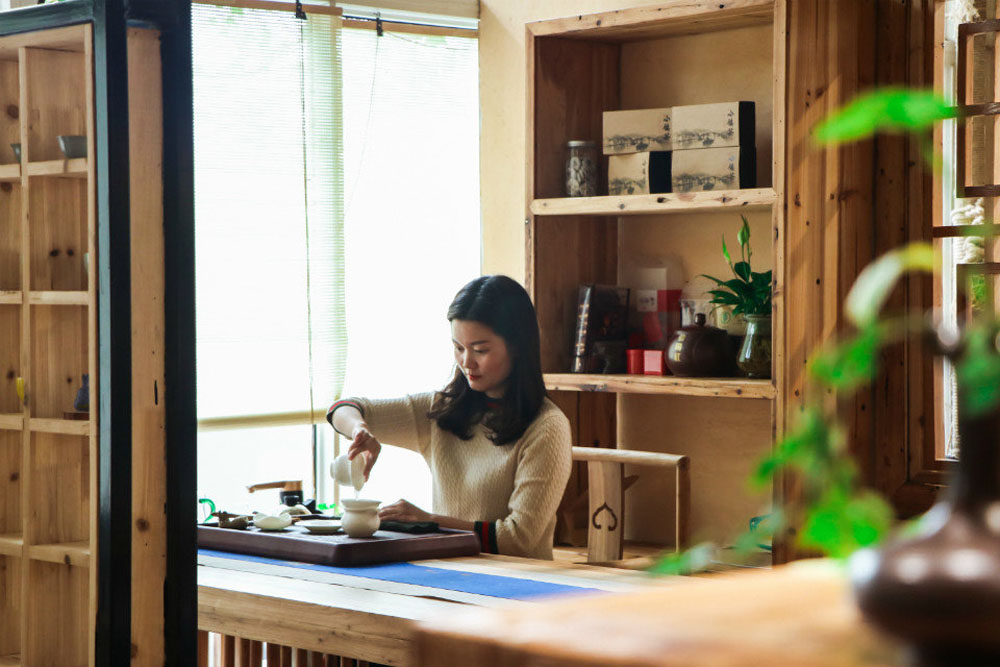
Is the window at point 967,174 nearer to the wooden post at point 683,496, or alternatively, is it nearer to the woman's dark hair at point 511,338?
the wooden post at point 683,496

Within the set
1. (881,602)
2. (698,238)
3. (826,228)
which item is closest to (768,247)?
(698,238)

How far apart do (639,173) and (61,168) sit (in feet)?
5.98

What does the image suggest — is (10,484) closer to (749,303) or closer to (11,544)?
(11,544)

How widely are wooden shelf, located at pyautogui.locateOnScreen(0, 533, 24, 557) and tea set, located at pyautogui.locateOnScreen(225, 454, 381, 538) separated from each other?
0.51m

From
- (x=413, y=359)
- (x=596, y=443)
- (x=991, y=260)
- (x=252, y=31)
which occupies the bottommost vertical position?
(x=596, y=443)

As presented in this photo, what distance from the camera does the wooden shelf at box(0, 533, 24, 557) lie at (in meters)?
2.45

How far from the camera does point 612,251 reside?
4.01 metres

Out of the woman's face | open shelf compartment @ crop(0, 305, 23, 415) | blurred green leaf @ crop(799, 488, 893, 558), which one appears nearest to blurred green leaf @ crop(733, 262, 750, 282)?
the woman's face

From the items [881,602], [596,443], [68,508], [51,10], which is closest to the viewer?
[881,602]

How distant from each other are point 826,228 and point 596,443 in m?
1.11

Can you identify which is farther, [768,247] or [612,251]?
[612,251]

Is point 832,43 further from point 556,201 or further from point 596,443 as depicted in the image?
point 596,443

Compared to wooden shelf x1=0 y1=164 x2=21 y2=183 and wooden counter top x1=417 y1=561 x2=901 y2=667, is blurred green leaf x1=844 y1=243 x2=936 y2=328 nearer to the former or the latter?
wooden counter top x1=417 y1=561 x2=901 y2=667

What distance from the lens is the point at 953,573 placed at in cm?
62
